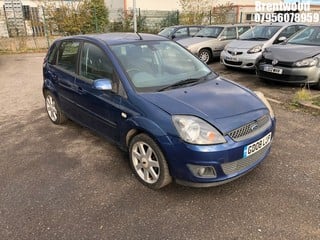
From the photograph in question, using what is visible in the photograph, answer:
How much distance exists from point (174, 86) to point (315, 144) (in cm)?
227

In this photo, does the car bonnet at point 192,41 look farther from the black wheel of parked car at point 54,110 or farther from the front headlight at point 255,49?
the black wheel of parked car at point 54,110

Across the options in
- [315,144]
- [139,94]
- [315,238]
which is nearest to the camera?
[315,238]

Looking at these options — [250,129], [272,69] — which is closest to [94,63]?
[250,129]

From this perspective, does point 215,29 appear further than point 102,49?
Yes

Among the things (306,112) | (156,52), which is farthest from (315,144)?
(156,52)

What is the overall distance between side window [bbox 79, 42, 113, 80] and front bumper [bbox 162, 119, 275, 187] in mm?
1334

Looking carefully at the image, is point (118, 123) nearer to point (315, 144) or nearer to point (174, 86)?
point (174, 86)

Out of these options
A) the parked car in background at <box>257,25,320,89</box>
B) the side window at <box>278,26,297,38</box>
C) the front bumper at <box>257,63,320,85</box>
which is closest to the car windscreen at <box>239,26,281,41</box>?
the side window at <box>278,26,297,38</box>

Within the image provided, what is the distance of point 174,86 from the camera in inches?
132

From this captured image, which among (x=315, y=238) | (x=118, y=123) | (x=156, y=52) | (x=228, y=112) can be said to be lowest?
(x=315, y=238)

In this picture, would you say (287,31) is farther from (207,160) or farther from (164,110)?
(207,160)

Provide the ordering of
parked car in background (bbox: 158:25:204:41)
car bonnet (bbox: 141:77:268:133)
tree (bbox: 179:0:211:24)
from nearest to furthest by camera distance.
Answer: car bonnet (bbox: 141:77:268:133), parked car in background (bbox: 158:25:204:41), tree (bbox: 179:0:211:24)

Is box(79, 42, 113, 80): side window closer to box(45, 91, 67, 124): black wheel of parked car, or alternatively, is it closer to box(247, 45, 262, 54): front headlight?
box(45, 91, 67, 124): black wheel of parked car

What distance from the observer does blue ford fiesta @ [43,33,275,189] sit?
2.72 metres
